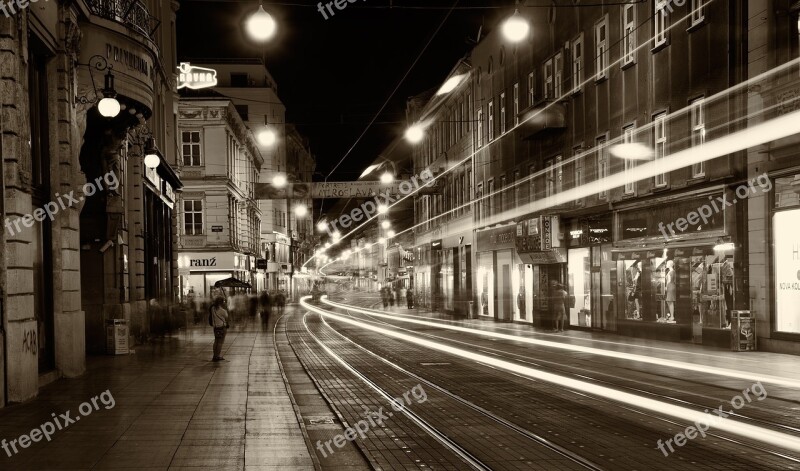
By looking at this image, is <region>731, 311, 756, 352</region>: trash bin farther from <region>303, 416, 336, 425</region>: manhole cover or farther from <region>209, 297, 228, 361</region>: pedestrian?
<region>303, 416, 336, 425</region>: manhole cover

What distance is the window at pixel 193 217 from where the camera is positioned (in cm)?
5962

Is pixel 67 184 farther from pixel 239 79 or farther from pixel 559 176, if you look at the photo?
pixel 239 79

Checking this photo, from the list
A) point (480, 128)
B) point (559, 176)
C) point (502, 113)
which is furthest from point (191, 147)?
point (559, 176)

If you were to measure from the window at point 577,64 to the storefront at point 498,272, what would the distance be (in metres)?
8.47

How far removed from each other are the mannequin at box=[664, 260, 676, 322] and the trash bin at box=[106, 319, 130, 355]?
15.2 metres

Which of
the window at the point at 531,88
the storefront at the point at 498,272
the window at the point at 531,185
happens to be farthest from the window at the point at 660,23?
the storefront at the point at 498,272

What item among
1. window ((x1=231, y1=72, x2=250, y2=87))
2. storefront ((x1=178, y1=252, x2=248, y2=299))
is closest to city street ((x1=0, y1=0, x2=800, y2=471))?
storefront ((x1=178, y1=252, x2=248, y2=299))

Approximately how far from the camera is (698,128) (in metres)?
23.6

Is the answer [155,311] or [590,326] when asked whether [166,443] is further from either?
[590,326]

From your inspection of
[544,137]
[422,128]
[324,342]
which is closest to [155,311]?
[324,342]

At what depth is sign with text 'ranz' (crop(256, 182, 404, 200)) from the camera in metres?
51.0

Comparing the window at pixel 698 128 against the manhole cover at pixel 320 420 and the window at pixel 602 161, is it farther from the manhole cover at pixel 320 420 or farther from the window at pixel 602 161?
the manhole cover at pixel 320 420

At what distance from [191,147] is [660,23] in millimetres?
40840

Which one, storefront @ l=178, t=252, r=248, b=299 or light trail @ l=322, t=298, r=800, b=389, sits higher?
storefront @ l=178, t=252, r=248, b=299
